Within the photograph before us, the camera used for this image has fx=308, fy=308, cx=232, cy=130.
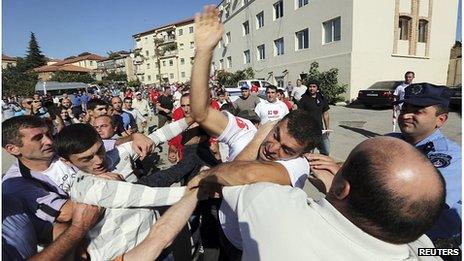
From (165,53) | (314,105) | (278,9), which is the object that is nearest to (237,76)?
(278,9)

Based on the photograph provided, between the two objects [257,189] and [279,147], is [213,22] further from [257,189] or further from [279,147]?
[257,189]

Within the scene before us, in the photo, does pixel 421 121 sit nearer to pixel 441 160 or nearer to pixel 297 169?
pixel 441 160

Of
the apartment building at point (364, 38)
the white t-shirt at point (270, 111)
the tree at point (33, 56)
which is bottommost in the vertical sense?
the white t-shirt at point (270, 111)

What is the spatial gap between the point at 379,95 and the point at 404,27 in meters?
6.71

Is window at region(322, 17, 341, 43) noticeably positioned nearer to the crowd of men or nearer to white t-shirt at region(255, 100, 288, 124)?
white t-shirt at region(255, 100, 288, 124)

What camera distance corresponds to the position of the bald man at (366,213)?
3.23 feet

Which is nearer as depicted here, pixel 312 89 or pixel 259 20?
pixel 312 89

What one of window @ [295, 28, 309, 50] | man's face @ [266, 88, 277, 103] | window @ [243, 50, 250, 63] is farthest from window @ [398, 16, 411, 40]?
man's face @ [266, 88, 277, 103]

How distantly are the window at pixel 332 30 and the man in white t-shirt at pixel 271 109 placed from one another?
44.7 feet

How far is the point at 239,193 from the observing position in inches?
49.7

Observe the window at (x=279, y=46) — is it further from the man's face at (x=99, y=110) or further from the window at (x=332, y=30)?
→ the man's face at (x=99, y=110)

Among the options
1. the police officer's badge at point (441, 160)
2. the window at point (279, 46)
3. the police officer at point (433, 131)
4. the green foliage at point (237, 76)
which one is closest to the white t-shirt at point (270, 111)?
the police officer at point (433, 131)

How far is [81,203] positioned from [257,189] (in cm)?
86

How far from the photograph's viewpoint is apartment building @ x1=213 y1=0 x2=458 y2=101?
695 inches
